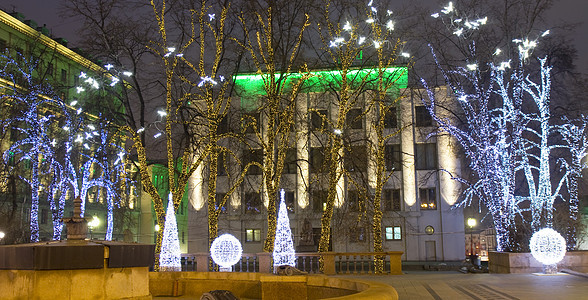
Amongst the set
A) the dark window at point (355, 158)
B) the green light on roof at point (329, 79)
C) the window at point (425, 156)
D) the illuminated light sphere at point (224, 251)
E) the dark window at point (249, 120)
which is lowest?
the illuminated light sphere at point (224, 251)

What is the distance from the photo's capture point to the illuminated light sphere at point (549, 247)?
19906 millimetres

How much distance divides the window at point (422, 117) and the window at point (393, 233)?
8.11 metres

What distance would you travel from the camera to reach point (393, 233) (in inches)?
1812

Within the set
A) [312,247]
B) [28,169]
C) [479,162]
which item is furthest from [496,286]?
[28,169]

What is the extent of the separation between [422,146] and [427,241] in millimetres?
7321

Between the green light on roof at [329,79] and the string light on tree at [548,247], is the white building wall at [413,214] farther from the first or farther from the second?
the string light on tree at [548,247]

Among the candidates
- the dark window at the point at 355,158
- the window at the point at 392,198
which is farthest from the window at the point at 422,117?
the dark window at the point at 355,158

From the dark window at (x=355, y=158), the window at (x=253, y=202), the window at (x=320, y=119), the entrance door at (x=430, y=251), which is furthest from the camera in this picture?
the entrance door at (x=430, y=251)

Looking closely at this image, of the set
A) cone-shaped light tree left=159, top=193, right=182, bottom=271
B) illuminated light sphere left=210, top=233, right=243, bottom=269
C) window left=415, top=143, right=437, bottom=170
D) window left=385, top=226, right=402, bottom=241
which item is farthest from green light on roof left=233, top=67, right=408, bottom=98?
window left=385, top=226, right=402, bottom=241

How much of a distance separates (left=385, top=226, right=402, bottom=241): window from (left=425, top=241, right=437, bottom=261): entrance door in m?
2.15

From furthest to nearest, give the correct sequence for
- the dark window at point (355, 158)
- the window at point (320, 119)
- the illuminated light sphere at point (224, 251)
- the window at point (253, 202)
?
1. the window at point (253, 202)
2. the dark window at point (355, 158)
3. the window at point (320, 119)
4. the illuminated light sphere at point (224, 251)

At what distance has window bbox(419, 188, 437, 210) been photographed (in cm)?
4625

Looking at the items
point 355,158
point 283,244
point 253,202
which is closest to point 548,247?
point 283,244

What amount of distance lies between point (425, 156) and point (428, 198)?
3.28m
